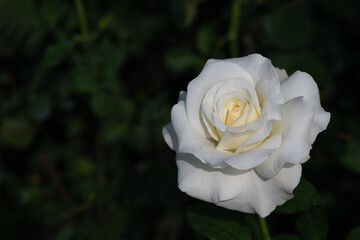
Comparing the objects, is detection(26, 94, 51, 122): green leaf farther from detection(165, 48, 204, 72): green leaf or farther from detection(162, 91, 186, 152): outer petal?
detection(162, 91, 186, 152): outer petal

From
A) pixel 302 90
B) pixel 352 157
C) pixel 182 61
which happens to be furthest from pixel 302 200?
pixel 182 61

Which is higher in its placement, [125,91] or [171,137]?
[171,137]

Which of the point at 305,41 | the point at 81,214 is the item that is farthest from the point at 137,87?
the point at 305,41

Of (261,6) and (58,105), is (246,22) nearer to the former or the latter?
(261,6)

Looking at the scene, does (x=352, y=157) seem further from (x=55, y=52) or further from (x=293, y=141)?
(x=55, y=52)

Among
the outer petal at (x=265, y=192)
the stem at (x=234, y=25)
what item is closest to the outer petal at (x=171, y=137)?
the outer petal at (x=265, y=192)
